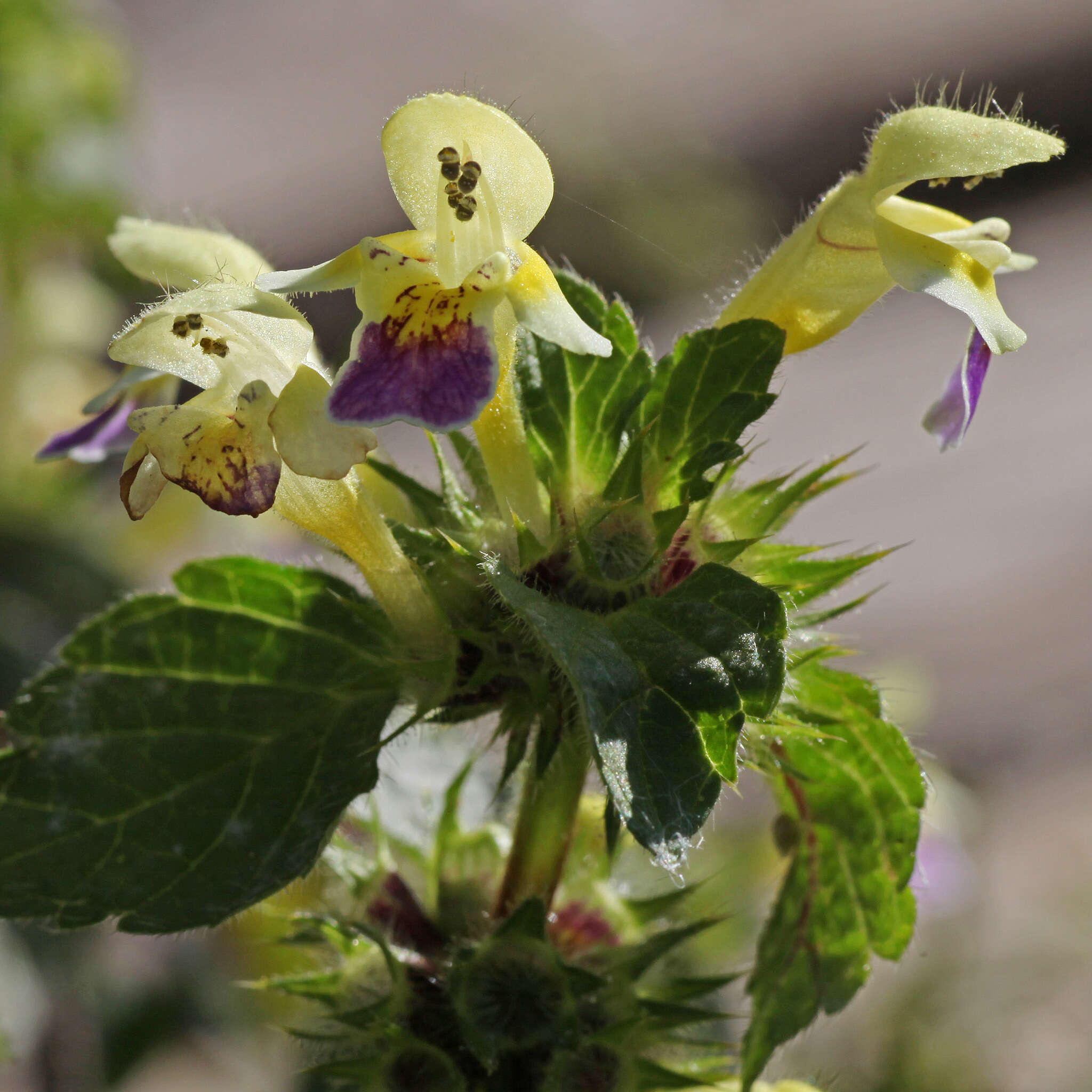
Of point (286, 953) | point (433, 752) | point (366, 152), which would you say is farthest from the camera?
point (366, 152)

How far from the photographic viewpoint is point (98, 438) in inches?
43.8

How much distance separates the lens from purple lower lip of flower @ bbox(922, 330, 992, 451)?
0.90 m

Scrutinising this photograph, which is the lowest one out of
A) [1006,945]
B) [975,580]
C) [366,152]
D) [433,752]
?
[433,752]

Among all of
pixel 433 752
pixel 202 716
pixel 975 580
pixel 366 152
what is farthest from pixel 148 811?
pixel 366 152

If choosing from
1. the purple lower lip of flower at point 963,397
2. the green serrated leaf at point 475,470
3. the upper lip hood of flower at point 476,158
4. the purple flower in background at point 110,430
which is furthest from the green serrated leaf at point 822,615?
the purple flower in background at point 110,430

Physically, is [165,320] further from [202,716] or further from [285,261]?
[285,261]

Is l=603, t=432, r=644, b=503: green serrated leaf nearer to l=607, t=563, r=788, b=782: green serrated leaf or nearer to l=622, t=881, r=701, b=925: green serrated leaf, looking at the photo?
l=607, t=563, r=788, b=782: green serrated leaf

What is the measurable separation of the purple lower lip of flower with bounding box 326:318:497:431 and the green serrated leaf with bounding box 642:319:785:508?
0.17 m

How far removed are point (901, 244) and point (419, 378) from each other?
37 cm

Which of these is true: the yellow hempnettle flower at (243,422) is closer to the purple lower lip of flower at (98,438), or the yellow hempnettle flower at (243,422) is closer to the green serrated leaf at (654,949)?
the purple lower lip of flower at (98,438)

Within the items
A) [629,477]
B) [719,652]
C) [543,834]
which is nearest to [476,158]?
[629,477]

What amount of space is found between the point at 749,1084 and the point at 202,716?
506 mm

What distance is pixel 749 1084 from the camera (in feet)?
3.23

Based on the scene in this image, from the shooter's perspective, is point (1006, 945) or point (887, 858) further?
point (1006, 945)
